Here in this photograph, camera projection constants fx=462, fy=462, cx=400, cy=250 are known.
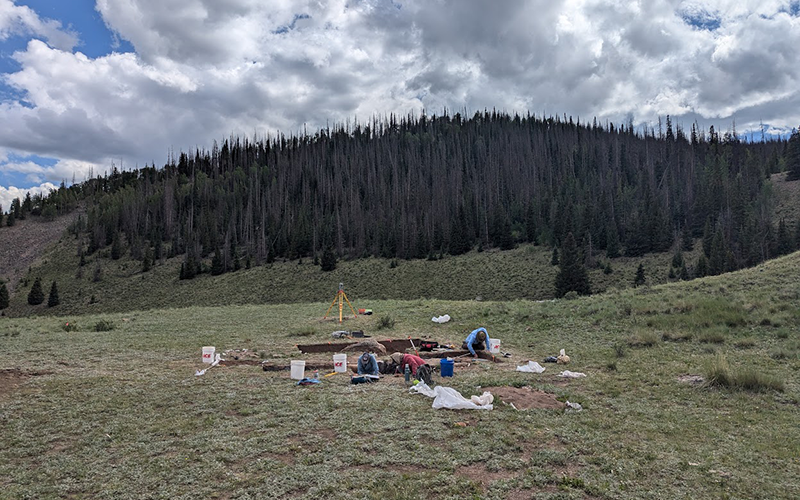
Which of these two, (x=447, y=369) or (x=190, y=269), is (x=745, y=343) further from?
(x=190, y=269)

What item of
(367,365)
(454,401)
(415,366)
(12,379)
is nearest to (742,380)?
(454,401)

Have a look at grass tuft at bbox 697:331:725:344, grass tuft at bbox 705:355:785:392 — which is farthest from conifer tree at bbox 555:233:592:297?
grass tuft at bbox 705:355:785:392

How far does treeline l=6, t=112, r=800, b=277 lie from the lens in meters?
59.2

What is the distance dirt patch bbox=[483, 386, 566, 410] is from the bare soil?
80882mm

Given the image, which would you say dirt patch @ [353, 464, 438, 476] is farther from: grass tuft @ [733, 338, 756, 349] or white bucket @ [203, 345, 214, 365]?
grass tuft @ [733, 338, 756, 349]

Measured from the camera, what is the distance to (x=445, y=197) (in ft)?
275

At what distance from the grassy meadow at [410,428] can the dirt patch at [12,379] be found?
0.21 feet

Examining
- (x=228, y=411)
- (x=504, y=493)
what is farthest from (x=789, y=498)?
(x=228, y=411)

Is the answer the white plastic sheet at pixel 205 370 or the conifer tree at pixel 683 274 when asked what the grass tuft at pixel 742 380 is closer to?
the white plastic sheet at pixel 205 370

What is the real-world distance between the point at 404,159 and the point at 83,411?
329 ft

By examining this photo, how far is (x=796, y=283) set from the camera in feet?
57.7

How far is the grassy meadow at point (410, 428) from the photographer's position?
5.24 meters

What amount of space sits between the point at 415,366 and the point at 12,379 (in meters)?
8.78

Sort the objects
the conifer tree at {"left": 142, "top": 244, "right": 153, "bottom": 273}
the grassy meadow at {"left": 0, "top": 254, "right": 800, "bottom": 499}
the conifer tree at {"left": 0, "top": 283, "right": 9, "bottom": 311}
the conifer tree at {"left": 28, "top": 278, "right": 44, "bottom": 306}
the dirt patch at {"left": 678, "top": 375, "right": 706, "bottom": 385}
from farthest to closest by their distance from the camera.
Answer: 1. the conifer tree at {"left": 142, "top": 244, "right": 153, "bottom": 273}
2. the conifer tree at {"left": 28, "top": 278, "right": 44, "bottom": 306}
3. the conifer tree at {"left": 0, "top": 283, "right": 9, "bottom": 311}
4. the dirt patch at {"left": 678, "top": 375, "right": 706, "bottom": 385}
5. the grassy meadow at {"left": 0, "top": 254, "right": 800, "bottom": 499}
